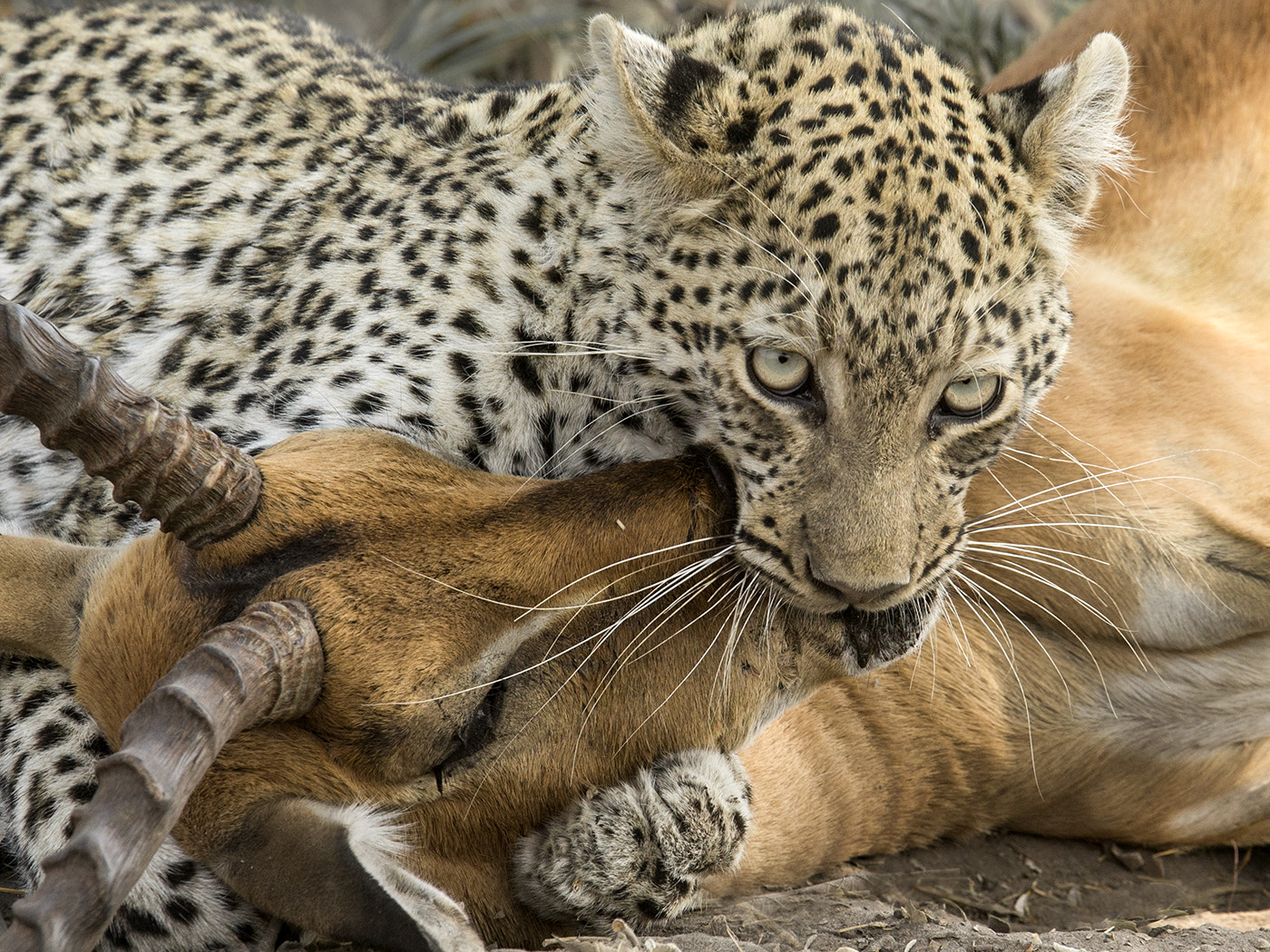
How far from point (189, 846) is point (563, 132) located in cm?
239

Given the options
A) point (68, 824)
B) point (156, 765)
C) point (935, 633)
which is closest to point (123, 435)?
point (156, 765)

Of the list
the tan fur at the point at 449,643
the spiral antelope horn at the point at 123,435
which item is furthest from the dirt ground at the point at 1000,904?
the spiral antelope horn at the point at 123,435

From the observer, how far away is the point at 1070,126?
3.67 metres

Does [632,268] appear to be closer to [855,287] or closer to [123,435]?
[855,287]

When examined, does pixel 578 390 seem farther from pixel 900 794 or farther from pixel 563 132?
pixel 900 794

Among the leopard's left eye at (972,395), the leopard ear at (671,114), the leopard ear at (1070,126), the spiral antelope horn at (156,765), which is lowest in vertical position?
the spiral antelope horn at (156,765)

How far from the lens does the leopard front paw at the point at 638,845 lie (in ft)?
10.00

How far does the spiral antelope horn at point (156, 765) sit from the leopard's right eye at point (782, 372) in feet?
4.19

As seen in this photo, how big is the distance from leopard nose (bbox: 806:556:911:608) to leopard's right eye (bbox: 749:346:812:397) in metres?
0.44

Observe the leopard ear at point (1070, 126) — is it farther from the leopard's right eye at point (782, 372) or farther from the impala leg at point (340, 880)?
the impala leg at point (340, 880)

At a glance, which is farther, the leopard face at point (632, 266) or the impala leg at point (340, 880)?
the leopard face at point (632, 266)

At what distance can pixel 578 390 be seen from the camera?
12.3ft

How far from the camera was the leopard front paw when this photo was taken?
3047 millimetres

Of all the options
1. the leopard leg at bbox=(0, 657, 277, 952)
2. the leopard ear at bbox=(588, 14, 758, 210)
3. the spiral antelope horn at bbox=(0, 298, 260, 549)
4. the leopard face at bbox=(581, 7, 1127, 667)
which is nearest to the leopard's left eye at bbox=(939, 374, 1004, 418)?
the leopard face at bbox=(581, 7, 1127, 667)
